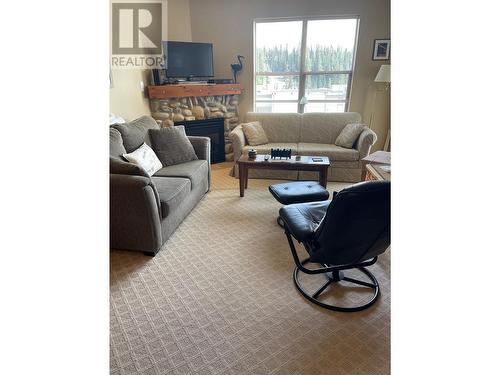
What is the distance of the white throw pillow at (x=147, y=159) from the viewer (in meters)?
2.75

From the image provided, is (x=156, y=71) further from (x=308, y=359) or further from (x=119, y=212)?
(x=308, y=359)

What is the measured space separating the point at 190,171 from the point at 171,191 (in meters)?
0.55

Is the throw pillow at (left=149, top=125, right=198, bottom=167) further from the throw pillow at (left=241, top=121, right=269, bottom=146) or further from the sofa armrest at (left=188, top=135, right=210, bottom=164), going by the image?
the throw pillow at (left=241, top=121, right=269, bottom=146)

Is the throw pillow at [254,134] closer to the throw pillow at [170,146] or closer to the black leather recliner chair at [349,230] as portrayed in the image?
the throw pillow at [170,146]

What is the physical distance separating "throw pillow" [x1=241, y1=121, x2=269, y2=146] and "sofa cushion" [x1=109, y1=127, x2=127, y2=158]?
2019mm

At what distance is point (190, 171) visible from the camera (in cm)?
300

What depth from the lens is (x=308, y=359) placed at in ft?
4.85

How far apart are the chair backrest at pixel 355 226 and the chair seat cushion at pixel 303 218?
0.09m

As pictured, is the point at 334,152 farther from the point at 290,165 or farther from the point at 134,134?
the point at 134,134

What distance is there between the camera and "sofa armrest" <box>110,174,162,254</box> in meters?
2.14

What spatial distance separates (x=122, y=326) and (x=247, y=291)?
2.50 ft

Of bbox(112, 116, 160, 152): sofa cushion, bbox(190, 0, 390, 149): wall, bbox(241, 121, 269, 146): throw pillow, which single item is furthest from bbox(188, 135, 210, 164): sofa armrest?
bbox(190, 0, 390, 149): wall
